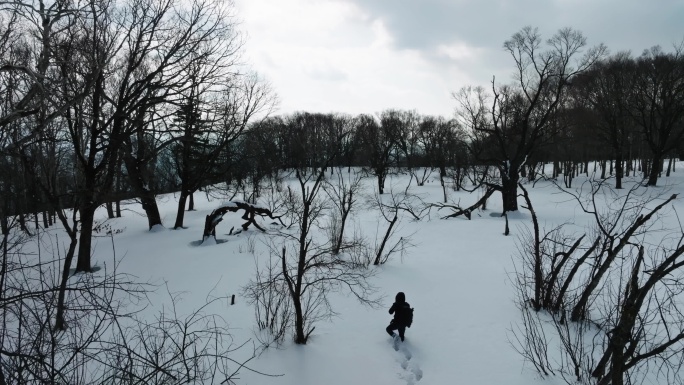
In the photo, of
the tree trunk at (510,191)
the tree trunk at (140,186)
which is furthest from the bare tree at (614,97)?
the tree trunk at (140,186)

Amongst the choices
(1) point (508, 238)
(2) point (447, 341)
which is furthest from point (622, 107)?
(2) point (447, 341)

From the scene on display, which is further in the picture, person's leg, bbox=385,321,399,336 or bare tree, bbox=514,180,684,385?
person's leg, bbox=385,321,399,336

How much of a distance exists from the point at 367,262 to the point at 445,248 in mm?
4255

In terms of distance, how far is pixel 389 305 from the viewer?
9688 mm

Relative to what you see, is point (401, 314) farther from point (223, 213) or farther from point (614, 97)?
point (614, 97)

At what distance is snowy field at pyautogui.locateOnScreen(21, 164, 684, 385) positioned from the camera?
6531mm

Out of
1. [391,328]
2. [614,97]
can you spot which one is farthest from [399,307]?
[614,97]

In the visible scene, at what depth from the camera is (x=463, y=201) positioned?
92.6 feet

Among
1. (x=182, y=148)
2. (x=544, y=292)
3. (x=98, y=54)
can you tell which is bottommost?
(x=544, y=292)

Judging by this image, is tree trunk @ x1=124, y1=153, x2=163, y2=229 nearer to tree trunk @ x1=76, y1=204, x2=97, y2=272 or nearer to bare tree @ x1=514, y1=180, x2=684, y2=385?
tree trunk @ x1=76, y1=204, x2=97, y2=272

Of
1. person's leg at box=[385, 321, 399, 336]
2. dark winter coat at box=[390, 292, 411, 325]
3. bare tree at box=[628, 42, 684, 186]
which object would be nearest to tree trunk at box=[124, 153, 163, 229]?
person's leg at box=[385, 321, 399, 336]

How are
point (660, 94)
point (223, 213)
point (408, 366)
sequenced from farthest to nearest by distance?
point (660, 94)
point (223, 213)
point (408, 366)

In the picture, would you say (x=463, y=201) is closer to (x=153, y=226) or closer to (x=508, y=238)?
(x=508, y=238)

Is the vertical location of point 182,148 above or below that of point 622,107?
below
